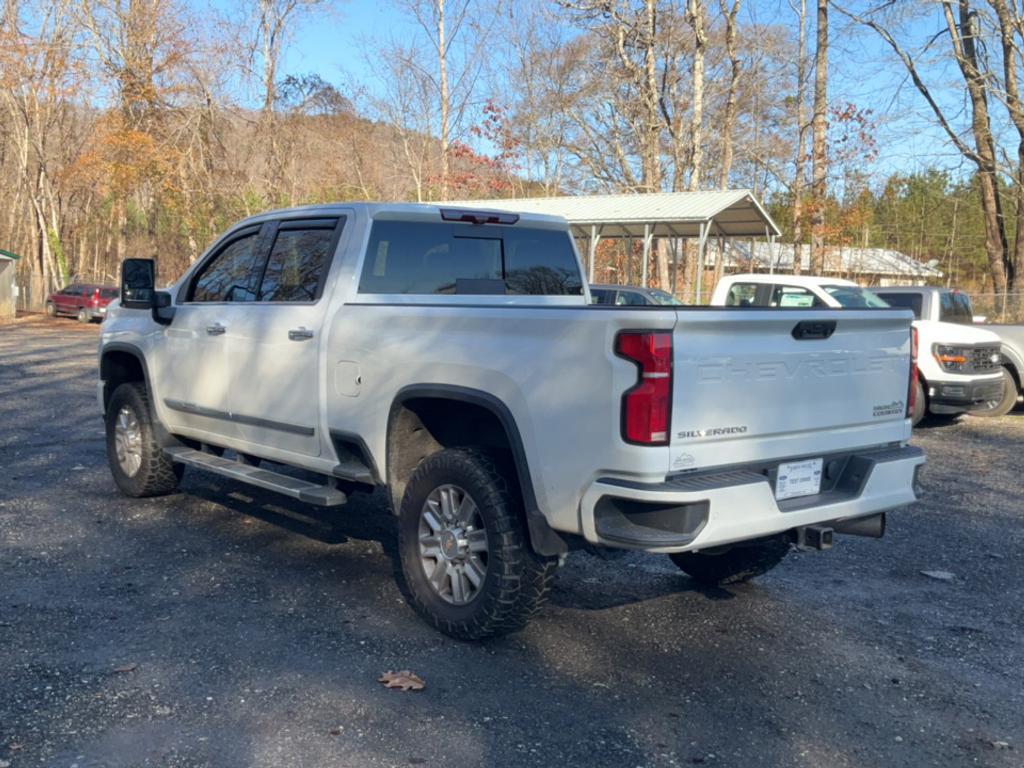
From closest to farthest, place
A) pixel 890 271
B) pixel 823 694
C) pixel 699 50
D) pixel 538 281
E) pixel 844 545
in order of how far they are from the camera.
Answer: pixel 823 694
pixel 538 281
pixel 844 545
pixel 699 50
pixel 890 271

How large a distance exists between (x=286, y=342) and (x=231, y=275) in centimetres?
109

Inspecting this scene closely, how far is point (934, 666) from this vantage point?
14.3ft

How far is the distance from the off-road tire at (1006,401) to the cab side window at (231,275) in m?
10.6

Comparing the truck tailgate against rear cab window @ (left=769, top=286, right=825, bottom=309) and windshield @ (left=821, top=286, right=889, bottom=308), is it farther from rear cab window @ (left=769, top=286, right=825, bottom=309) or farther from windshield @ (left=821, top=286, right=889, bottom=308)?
rear cab window @ (left=769, top=286, right=825, bottom=309)

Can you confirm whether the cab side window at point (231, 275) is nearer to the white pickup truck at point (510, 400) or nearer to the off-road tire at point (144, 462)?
the white pickup truck at point (510, 400)

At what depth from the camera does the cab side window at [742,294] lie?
12.8 m

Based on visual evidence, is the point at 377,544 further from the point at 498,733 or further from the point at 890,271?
the point at 890,271

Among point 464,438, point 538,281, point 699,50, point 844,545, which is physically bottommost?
point 844,545

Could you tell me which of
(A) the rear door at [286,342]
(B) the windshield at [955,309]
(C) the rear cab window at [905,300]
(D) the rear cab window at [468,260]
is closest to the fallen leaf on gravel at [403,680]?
(A) the rear door at [286,342]

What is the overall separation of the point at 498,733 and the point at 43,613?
2556mm

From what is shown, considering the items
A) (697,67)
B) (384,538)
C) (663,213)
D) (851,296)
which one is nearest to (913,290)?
(851,296)

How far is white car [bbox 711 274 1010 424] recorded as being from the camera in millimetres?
11625

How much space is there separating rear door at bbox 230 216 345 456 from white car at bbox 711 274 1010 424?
792 cm

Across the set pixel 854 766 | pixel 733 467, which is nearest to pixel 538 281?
pixel 733 467
